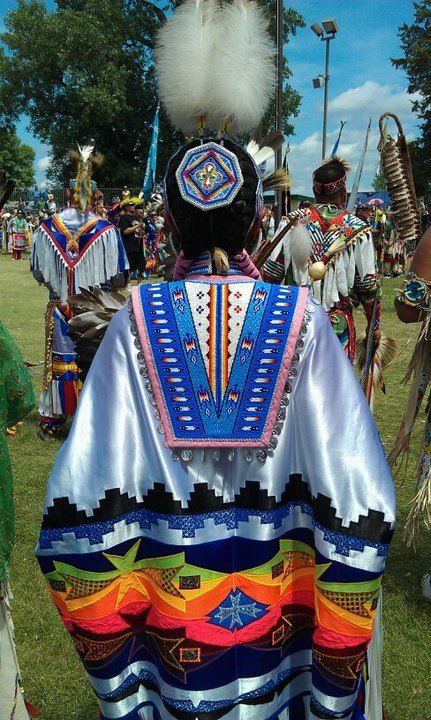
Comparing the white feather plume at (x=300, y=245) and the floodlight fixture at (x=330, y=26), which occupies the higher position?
the floodlight fixture at (x=330, y=26)

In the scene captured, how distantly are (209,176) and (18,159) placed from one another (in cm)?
7321

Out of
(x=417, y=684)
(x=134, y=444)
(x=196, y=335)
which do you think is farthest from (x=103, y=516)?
(x=417, y=684)

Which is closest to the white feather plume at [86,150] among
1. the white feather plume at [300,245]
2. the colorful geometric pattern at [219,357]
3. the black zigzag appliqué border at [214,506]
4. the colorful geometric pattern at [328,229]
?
the colorful geometric pattern at [328,229]

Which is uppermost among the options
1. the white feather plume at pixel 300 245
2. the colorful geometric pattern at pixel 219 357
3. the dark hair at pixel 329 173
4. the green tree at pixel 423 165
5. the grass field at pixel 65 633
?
the green tree at pixel 423 165

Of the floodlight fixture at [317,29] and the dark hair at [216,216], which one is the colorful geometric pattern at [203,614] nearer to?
the dark hair at [216,216]

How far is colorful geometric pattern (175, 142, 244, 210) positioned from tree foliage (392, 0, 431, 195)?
32082 millimetres

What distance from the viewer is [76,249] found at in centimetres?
539

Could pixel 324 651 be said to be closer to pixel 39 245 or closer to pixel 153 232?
pixel 39 245

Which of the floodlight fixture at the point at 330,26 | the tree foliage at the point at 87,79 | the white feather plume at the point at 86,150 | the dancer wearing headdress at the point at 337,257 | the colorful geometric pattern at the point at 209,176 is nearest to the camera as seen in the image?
the colorful geometric pattern at the point at 209,176

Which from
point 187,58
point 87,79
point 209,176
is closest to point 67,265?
point 187,58

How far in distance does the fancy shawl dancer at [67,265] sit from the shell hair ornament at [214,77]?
3.80 m

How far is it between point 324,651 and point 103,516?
549 mm

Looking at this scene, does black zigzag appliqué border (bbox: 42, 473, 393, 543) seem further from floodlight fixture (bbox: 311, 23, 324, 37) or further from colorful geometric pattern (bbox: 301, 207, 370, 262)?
floodlight fixture (bbox: 311, 23, 324, 37)

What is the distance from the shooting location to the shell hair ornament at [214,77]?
1483mm
